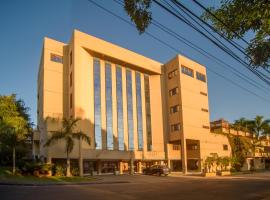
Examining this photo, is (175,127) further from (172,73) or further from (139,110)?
(172,73)

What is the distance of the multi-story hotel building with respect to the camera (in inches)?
1989

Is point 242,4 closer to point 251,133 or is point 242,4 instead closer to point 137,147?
point 137,147

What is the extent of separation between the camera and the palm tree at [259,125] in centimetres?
7575

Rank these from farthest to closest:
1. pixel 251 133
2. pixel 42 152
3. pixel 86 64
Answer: pixel 251 133, pixel 86 64, pixel 42 152

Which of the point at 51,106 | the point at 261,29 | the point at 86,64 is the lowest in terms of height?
the point at 261,29

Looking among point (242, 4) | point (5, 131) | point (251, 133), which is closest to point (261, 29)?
point (242, 4)

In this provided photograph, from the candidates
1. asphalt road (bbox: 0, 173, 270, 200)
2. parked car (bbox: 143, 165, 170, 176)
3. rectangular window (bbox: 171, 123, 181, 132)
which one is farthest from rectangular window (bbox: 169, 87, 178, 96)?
asphalt road (bbox: 0, 173, 270, 200)

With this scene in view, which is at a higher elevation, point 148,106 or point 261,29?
point 148,106

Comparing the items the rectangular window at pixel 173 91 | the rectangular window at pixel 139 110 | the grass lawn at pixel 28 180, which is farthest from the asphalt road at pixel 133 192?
the rectangular window at pixel 173 91

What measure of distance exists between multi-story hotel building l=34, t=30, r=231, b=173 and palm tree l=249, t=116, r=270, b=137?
11.9 meters

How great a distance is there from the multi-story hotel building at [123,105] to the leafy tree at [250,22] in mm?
39131

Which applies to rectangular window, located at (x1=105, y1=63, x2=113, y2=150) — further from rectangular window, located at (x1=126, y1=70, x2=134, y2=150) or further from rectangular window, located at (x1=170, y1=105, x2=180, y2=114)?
rectangular window, located at (x1=170, y1=105, x2=180, y2=114)

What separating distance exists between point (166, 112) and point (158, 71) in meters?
7.96

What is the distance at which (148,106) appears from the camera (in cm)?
6153
